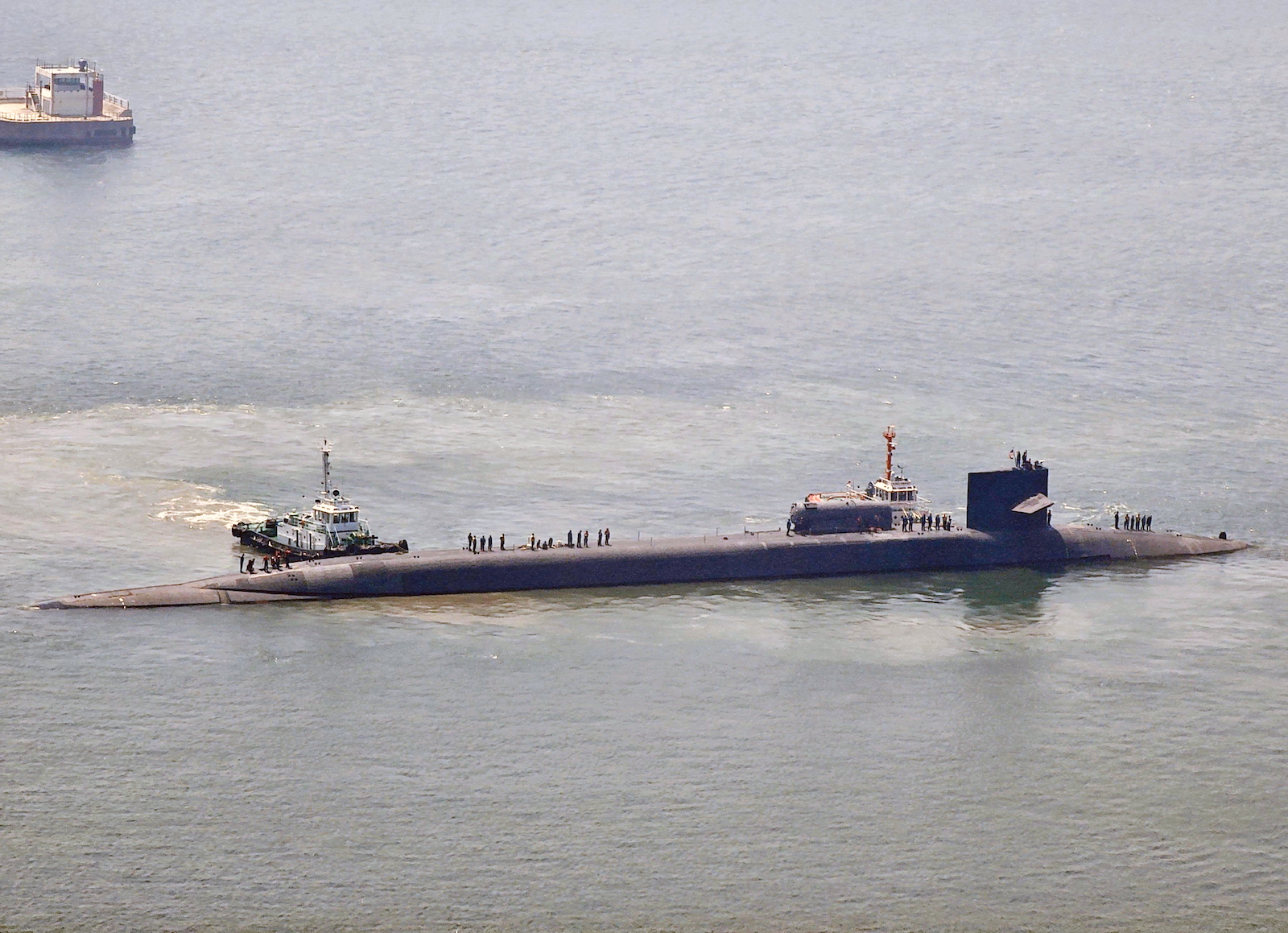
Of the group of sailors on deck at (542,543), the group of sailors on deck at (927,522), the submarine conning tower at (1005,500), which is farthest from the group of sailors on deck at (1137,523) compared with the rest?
the group of sailors on deck at (542,543)

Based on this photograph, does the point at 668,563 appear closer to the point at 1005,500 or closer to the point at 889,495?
the point at 889,495

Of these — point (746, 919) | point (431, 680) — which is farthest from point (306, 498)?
point (746, 919)

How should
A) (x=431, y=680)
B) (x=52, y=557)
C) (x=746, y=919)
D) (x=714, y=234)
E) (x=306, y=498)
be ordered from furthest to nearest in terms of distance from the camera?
(x=714, y=234)
(x=306, y=498)
(x=52, y=557)
(x=431, y=680)
(x=746, y=919)

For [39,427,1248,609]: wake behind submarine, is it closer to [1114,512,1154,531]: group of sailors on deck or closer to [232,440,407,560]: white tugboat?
[1114,512,1154,531]: group of sailors on deck

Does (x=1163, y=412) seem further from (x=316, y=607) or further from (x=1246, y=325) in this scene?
(x=316, y=607)

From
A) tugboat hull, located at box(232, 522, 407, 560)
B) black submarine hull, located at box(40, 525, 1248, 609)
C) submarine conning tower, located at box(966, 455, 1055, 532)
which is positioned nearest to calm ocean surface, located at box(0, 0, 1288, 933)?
black submarine hull, located at box(40, 525, 1248, 609)

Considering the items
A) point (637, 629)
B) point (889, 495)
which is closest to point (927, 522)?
point (889, 495)

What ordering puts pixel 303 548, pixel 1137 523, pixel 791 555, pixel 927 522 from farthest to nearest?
pixel 1137 523 → pixel 927 522 → pixel 791 555 → pixel 303 548
